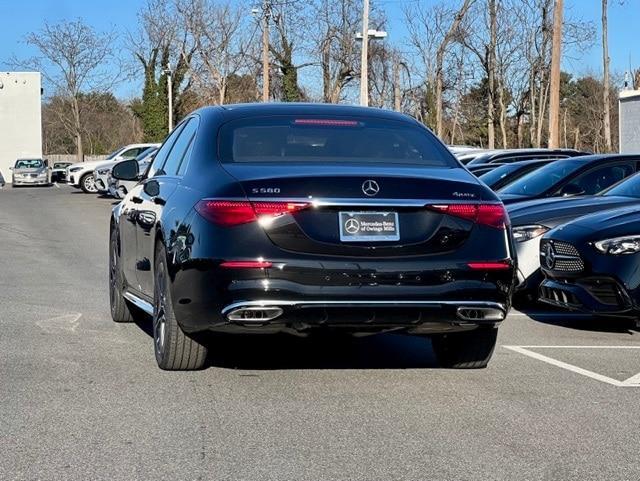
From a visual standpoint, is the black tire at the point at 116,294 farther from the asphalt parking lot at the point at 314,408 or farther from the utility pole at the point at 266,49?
the utility pole at the point at 266,49

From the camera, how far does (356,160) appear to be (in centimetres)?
646

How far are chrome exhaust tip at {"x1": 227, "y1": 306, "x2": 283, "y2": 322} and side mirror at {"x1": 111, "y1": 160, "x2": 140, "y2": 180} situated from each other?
2.82m

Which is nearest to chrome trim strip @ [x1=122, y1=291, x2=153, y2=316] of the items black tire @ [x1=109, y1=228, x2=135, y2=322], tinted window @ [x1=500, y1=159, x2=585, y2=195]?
black tire @ [x1=109, y1=228, x2=135, y2=322]

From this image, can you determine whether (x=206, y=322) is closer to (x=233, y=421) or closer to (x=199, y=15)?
(x=233, y=421)

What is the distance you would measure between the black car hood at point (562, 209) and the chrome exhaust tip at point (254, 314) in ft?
16.2

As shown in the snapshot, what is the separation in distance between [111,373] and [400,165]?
220 cm

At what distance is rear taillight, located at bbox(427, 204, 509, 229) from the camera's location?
5.92m

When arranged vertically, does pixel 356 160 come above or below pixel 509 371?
above

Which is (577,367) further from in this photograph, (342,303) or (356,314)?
(342,303)

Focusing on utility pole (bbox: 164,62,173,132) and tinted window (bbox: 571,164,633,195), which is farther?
utility pole (bbox: 164,62,173,132)

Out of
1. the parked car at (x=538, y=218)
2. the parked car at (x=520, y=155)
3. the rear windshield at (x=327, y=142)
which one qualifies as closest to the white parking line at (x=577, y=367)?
the rear windshield at (x=327, y=142)

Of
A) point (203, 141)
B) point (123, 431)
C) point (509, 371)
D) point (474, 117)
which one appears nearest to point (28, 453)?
point (123, 431)

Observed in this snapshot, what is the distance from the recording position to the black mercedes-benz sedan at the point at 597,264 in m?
8.37

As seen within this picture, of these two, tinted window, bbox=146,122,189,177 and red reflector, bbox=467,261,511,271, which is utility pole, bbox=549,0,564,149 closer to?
tinted window, bbox=146,122,189,177
